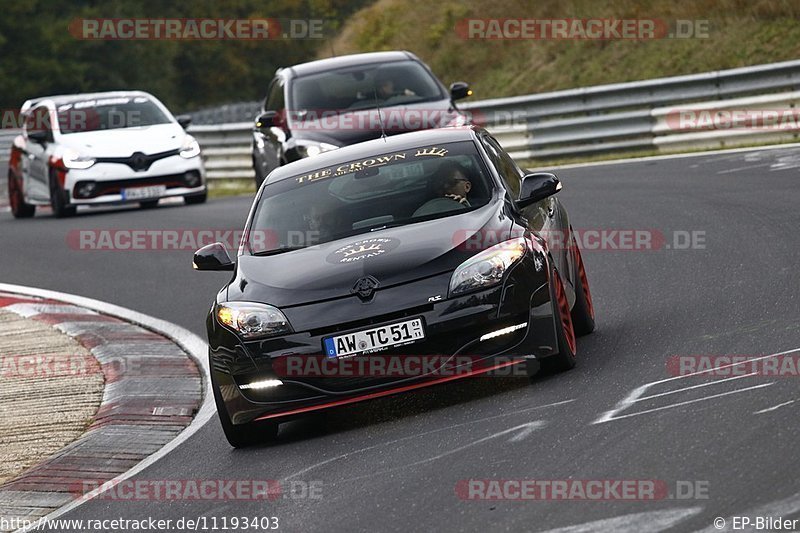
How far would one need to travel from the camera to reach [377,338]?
761cm

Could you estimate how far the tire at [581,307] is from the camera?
9250 millimetres

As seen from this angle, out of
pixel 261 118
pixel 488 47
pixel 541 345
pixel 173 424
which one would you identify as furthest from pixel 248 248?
pixel 488 47

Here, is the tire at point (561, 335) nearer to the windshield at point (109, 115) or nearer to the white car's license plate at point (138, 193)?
the white car's license plate at point (138, 193)

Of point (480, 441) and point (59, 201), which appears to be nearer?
point (480, 441)

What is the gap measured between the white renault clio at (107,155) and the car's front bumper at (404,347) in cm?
1355

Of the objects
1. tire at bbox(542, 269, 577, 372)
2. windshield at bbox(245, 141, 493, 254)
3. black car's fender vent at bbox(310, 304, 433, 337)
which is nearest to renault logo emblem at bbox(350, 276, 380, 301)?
black car's fender vent at bbox(310, 304, 433, 337)

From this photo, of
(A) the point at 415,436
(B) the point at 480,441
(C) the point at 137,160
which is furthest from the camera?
(C) the point at 137,160

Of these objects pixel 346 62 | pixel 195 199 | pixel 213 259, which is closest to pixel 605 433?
pixel 213 259

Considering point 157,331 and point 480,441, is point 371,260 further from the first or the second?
point 157,331

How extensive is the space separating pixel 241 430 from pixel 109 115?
15.0 metres

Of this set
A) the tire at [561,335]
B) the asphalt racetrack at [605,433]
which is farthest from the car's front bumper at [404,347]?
the asphalt racetrack at [605,433]

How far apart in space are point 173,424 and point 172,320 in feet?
12.2

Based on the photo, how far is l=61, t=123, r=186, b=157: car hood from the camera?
21.1 meters

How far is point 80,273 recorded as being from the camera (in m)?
16.1
